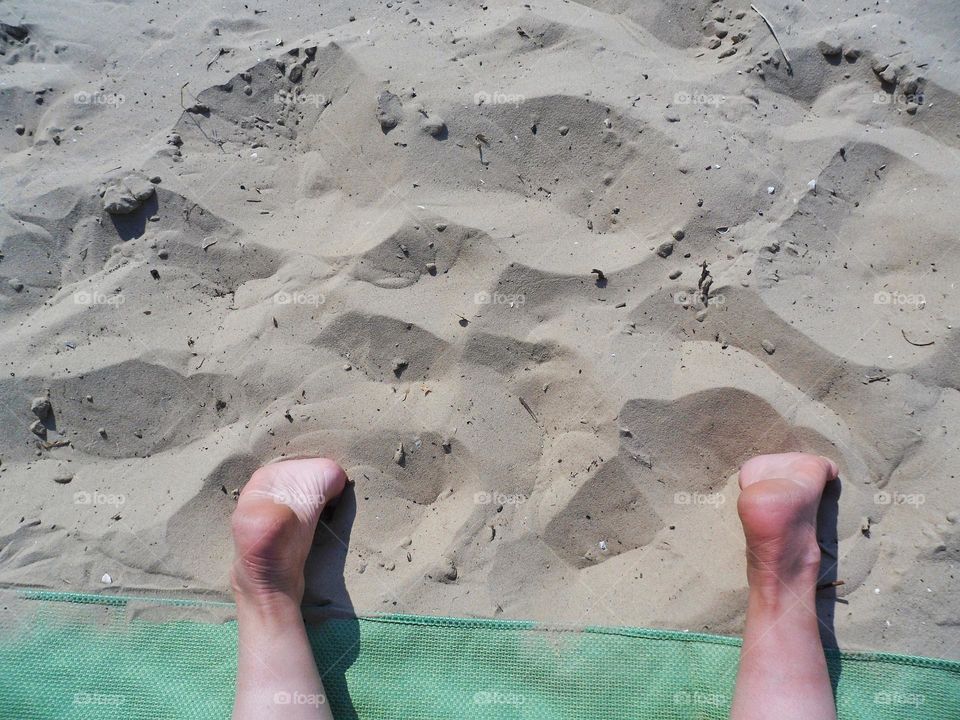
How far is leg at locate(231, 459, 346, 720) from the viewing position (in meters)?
1.75

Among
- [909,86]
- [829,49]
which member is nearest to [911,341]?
[909,86]

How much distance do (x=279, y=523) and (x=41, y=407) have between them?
3.02 ft

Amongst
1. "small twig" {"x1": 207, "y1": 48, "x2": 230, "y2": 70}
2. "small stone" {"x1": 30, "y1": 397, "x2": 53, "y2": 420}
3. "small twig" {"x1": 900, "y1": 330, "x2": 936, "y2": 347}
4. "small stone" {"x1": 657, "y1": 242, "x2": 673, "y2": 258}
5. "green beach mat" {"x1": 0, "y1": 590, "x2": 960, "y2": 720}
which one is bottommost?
"green beach mat" {"x1": 0, "y1": 590, "x2": 960, "y2": 720}

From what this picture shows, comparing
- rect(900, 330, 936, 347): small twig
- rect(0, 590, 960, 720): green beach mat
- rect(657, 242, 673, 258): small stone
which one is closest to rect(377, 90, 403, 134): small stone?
rect(657, 242, 673, 258): small stone

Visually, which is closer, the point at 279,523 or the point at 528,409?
the point at 279,523

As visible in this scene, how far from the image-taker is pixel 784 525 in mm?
1746

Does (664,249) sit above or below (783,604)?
above

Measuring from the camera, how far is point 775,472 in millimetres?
1826

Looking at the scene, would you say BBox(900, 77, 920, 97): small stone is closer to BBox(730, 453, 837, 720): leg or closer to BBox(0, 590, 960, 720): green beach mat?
BBox(730, 453, 837, 720): leg

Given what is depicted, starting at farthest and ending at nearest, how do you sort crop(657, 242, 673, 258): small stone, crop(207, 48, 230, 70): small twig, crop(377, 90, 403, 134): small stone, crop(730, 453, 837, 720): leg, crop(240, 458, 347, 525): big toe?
crop(207, 48, 230, 70): small twig
crop(377, 90, 403, 134): small stone
crop(657, 242, 673, 258): small stone
crop(240, 458, 347, 525): big toe
crop(730, 453, 837, 720): leg

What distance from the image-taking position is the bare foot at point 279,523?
1.79m

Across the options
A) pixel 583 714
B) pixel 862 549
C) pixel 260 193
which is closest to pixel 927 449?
pixel 862 549

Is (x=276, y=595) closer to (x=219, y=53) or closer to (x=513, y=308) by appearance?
(x=513, y=308)

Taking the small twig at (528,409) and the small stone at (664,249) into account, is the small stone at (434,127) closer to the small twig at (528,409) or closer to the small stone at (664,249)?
the small stone at (664,249)
